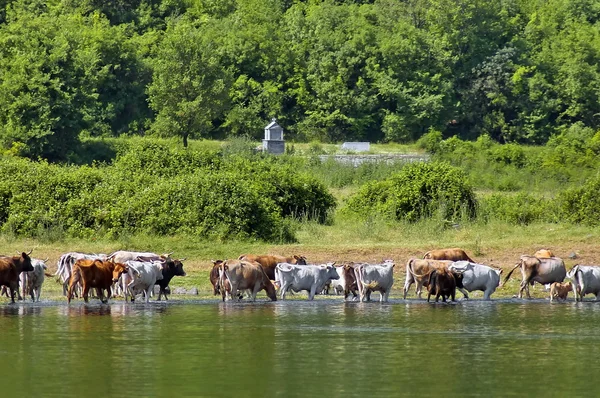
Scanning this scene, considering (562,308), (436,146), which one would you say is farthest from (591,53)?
(562,308)

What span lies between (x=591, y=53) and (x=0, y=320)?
6343cm

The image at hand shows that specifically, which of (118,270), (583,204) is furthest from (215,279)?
(583,204)

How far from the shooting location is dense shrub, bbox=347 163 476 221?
3997 cm

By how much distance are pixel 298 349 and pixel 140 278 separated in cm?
664

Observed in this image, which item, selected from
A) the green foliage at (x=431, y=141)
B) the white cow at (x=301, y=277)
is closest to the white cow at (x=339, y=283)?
the white cow at (x=301, y=277)

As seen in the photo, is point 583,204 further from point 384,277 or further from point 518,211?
point 384,277

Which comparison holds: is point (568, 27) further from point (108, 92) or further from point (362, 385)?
point (362, 385)

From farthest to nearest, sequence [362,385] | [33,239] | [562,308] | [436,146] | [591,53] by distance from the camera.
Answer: [591,53]
[436,146]
[33,239]
[562,308]
[362,385]

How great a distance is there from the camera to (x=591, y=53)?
81.1 meters

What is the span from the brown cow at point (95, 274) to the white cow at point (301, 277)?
3471 millimetres

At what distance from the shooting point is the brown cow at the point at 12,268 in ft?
85.9

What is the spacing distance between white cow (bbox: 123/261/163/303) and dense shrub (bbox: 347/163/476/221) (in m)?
14.2

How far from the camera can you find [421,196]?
133 feet

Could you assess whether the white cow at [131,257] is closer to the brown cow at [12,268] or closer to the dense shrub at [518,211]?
the brown cow at [12,268]
